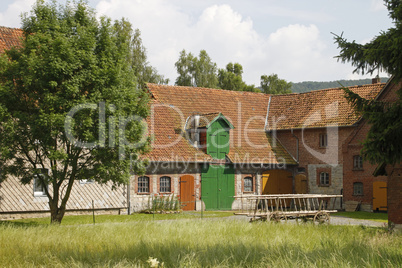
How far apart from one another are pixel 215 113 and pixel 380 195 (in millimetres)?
10783

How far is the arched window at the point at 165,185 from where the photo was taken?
29781mm

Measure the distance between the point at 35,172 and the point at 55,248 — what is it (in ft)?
25.3

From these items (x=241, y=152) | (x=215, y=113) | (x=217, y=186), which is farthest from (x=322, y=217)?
(x=215, y=113)

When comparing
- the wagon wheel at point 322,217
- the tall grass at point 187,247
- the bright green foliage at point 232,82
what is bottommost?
the wagon wheel at point 322,217

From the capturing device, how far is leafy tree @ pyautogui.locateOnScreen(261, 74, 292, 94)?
69.9 metres

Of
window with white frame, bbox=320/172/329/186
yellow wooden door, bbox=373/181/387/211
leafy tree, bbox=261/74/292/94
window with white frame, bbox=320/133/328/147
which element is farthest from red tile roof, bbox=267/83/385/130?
leafy tree, bbox=261/74/292/94

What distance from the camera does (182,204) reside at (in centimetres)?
3028

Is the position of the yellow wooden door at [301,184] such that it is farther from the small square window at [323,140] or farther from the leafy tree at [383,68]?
the leafy tree at [383,68]

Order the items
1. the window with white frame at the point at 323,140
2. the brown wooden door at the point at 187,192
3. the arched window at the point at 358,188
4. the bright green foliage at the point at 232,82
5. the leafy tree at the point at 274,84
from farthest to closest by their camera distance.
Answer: the leafy tree at the point at 274,84
the bright green foliage at the point at 232,82
the window with white frame at the point at 323,140
the arched window at the point at 358,188
the brown wooden door at the point at 187,192

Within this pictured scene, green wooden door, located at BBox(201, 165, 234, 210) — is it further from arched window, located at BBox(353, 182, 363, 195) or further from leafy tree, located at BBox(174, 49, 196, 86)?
leafy tree, located at BBox(174, 49, 196, 86)

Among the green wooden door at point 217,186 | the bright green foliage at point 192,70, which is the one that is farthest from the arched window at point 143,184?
the bright green foliage at point 192,70

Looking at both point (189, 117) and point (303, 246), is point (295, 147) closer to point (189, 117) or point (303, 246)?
point (189, 117)

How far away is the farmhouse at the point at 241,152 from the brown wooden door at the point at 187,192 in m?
0.06

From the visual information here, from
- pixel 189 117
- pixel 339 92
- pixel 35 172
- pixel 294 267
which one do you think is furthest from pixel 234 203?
pixel 294 267
